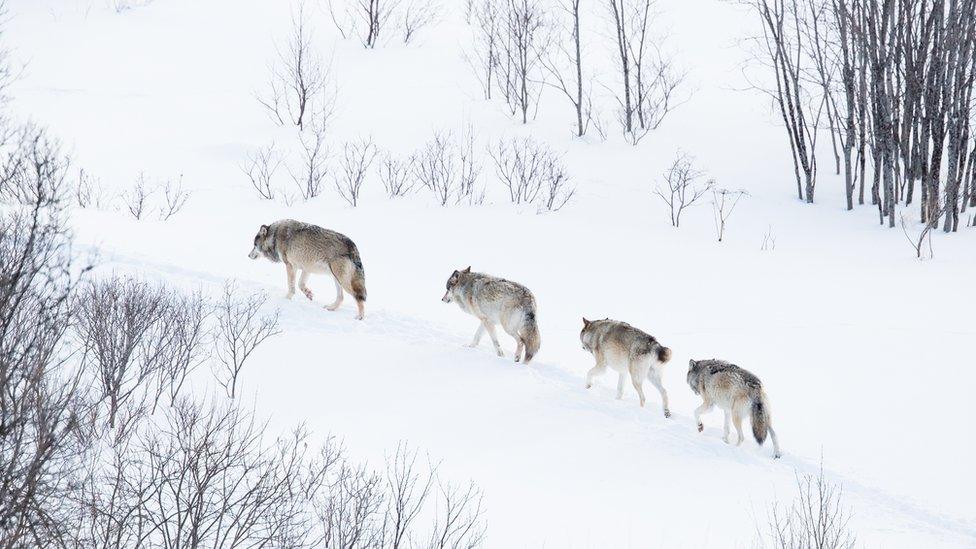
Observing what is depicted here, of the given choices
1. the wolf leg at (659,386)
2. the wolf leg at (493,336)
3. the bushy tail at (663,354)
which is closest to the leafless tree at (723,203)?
the wolf leg at (493,336)

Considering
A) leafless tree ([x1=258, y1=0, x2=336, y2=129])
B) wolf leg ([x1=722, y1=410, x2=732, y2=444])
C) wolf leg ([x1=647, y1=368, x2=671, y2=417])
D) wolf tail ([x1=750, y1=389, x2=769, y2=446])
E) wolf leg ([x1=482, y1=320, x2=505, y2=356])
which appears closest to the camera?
wolf tail ([x1=750, y1=389, x2=769, y2=446])

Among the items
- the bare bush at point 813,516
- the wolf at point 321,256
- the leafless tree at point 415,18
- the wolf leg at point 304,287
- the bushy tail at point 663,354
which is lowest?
the bare bush at point 813,516

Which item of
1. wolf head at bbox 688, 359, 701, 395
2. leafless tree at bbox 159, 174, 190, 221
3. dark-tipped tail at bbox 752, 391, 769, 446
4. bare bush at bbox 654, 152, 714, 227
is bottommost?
dark-tipped tail at bbox 752, 391, 769, 446

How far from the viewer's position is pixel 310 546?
5.82 m

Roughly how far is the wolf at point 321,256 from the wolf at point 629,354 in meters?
4.09

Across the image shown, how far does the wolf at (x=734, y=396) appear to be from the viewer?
9.09m

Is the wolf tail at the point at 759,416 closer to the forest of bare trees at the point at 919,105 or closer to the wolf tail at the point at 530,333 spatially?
the wolf tail at the point at 530,333

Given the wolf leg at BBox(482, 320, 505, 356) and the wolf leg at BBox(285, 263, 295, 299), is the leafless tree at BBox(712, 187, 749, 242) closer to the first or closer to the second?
the wolf leg at BBox(482, 320, 505, 356)

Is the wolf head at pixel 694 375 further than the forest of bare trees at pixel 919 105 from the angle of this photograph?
No

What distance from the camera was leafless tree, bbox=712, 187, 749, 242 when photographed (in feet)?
77.2

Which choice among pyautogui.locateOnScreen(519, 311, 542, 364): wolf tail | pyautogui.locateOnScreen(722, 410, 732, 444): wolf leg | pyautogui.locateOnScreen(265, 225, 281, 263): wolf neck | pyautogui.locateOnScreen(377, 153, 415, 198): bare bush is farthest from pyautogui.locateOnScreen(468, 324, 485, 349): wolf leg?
pyautogui.locateOnScreen(377, 153, 415, 198): bare bush

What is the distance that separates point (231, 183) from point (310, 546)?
73.1 feet

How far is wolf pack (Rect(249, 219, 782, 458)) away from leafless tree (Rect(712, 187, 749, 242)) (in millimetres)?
12653

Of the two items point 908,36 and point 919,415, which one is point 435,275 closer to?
point 919,415
